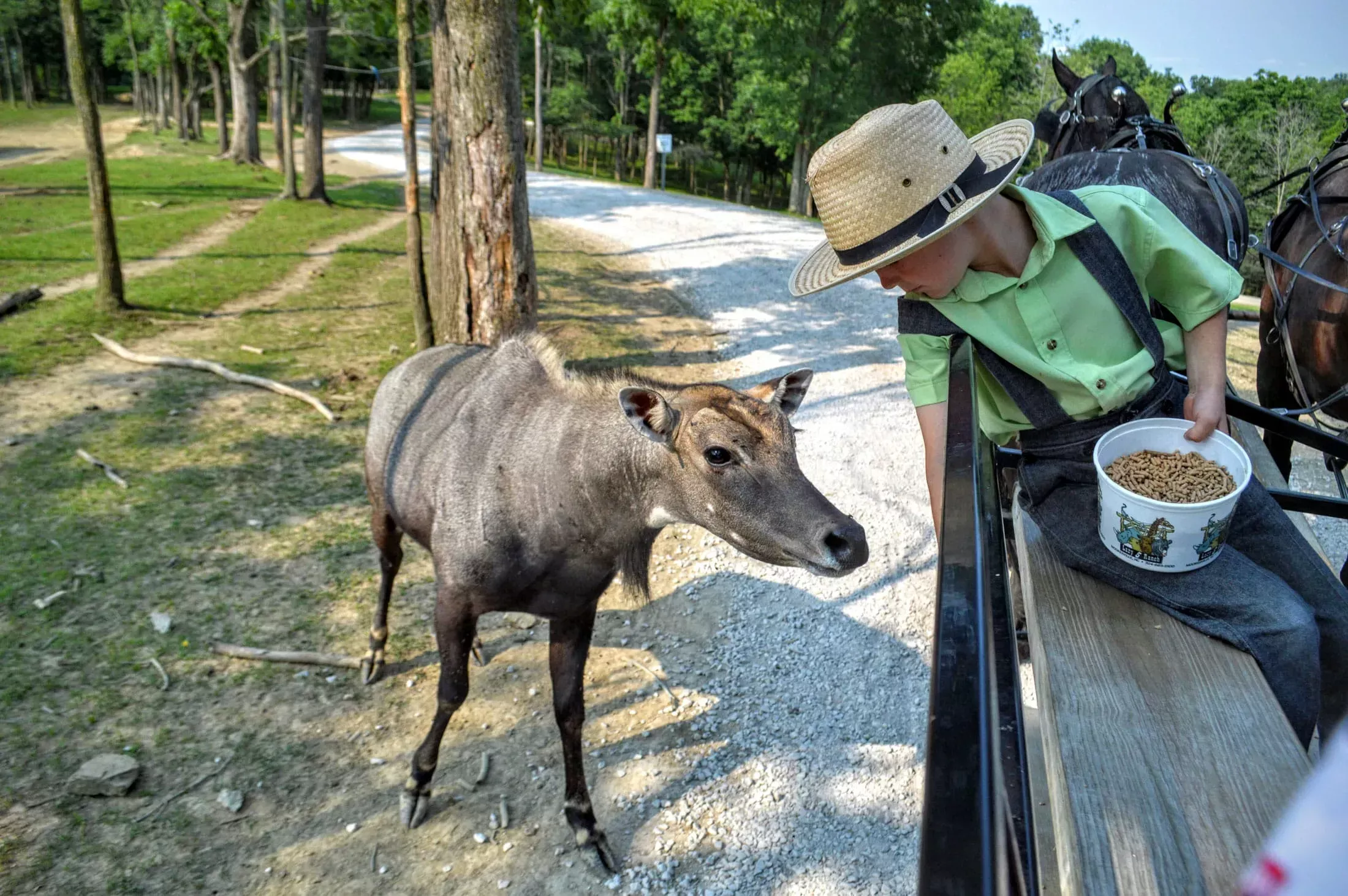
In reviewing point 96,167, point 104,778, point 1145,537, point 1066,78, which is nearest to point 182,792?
point 104,778

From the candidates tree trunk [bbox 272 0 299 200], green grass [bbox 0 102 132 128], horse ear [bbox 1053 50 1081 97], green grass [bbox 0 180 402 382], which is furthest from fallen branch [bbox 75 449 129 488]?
green grass [bbox 0 102 132 128]

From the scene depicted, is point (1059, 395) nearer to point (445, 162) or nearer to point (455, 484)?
point (455, 484)

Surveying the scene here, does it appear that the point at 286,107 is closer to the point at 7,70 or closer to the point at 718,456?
the point at 718,456

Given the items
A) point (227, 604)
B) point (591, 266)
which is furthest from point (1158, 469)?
point (591, 266)

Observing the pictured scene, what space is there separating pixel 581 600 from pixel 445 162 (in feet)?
19.9

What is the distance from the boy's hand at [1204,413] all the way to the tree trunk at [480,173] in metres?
6.23

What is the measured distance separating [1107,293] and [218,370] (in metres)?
8.95

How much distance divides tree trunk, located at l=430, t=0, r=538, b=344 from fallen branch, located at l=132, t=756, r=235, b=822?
4.62 meters

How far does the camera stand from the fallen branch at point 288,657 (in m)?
5.05

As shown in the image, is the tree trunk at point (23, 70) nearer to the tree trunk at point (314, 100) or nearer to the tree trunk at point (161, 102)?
the tree trunk at point (161, 102)

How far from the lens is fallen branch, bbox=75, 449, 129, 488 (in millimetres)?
6836

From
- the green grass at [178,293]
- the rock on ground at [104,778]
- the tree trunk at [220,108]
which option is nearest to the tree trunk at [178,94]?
the tree trunk at [220,108]

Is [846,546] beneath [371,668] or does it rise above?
above

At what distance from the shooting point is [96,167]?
9.94 meters
